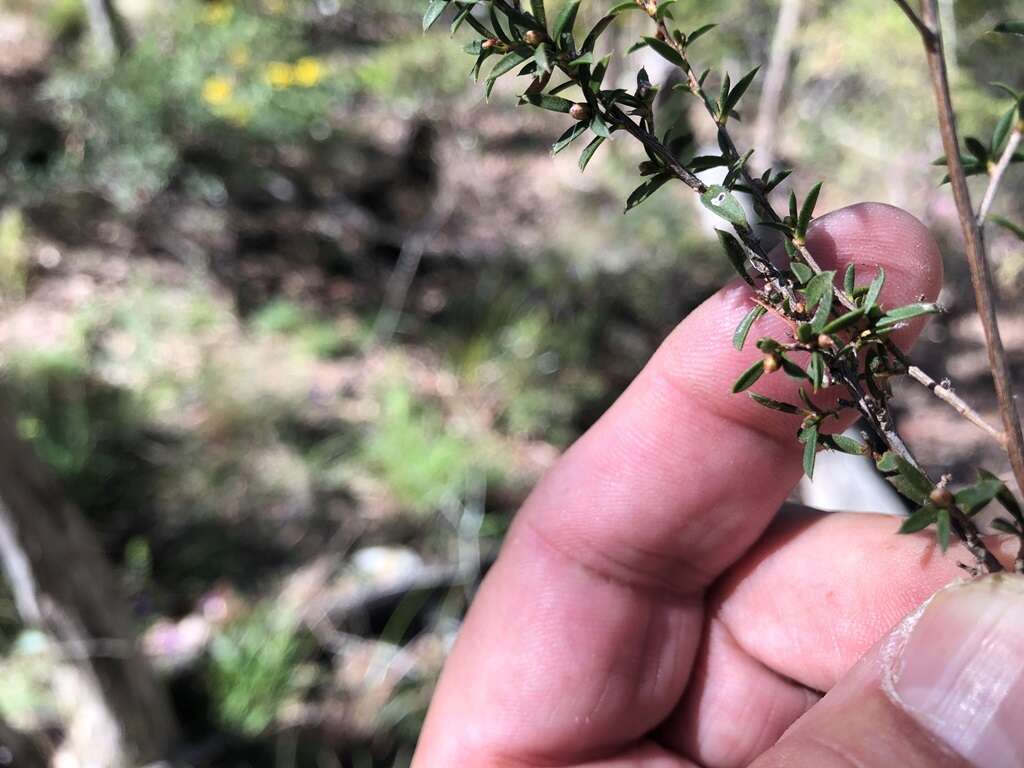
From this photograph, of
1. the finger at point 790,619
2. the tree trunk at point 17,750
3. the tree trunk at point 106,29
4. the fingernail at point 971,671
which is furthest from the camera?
the tree trunk at point 106,29

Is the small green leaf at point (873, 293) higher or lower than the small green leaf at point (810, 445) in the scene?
higher

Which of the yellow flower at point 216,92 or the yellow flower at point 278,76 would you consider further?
the yellow flower at point 278,76

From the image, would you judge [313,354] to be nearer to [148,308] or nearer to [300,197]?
[148,308]

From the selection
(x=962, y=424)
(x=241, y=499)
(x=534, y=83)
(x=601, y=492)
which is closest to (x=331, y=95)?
(x=241, y=499)

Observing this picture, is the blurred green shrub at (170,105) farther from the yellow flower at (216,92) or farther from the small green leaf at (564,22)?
the small green leaf at (564,22)

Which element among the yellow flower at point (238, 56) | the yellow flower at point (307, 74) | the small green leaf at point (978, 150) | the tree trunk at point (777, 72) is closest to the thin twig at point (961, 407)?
the small green leaf at point (978, 150)

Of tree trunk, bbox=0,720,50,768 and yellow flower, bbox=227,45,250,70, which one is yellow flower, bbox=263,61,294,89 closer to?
yellow flower, bbox=227,45,250,70

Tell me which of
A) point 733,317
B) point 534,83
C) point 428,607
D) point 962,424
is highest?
point 534,83
